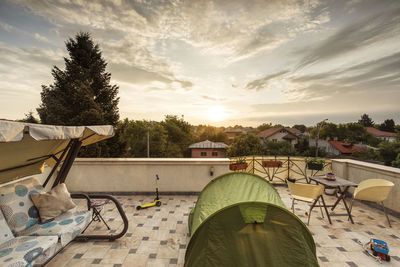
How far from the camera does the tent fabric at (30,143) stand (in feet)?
5.33

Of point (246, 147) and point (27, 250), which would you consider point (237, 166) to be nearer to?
point (27, 250)

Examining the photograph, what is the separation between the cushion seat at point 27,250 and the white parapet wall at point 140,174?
3.00 m

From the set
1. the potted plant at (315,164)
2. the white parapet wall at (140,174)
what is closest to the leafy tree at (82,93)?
the white parapet wall at (140,174)

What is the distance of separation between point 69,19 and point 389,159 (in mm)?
37197

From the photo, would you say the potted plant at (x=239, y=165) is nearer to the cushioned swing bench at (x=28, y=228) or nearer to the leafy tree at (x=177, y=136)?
the cushioned swing bench at (x=28, y=228)

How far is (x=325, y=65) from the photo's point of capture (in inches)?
337

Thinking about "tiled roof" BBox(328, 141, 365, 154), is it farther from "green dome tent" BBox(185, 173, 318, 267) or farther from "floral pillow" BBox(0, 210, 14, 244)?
"floral pillow" BBox(0, 210, 14, 244)

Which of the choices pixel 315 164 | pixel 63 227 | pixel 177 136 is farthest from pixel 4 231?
pixel 177 136

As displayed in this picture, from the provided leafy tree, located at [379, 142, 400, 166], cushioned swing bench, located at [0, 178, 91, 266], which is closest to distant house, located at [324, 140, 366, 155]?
leafy tree, located at [379, 142, 400, 166]

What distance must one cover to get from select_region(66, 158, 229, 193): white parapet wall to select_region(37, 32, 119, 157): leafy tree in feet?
22.6

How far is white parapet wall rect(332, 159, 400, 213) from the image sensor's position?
412 centimetres

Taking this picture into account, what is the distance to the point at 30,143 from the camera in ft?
8.82

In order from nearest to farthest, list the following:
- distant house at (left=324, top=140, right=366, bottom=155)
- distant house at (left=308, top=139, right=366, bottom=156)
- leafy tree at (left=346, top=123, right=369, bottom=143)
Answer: distant house at (left=324, top=140, right=366, bottom=155) < distant house at (left=308, top=139, right=366, bottom=156) < leafy tree at (left=346, top=123, right=369, bottom=143)

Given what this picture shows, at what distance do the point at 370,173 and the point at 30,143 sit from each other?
822 cm
